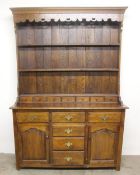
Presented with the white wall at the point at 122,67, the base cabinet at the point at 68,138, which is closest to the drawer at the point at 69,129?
the base cabinet at the point at 68,138

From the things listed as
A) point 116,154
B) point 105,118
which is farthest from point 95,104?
point 116,154

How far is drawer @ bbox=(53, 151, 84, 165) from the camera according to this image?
7.84ft

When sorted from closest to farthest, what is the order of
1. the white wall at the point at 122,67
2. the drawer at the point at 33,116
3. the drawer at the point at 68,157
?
the drawer at the point at 33,116 < the drawer at the point at 68,157 < the white wall at the point at 122,67

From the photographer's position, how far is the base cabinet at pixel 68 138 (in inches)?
90.4

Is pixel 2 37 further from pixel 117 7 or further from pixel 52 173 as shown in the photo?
pixel 52 173

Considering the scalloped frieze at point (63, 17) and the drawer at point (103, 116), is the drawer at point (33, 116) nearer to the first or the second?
the drawer at point (103, 116)

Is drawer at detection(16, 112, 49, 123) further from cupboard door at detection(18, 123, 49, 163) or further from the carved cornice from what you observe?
the carved cornice

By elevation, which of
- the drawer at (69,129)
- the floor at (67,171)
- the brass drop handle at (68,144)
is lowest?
the floor at (67,171)

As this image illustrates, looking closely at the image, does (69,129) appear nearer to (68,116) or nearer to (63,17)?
(68,116)

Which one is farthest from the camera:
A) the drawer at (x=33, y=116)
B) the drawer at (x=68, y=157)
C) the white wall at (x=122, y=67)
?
the white wall at (x=122, y=67)

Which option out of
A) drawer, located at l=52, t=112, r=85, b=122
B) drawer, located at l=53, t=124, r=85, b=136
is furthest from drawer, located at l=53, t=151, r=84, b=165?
drawer, located at l=52, t=112, r=85, b=122

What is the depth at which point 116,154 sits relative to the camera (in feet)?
7.88

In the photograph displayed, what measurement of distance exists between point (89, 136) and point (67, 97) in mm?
582

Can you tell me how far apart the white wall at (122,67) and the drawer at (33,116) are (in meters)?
0.52
